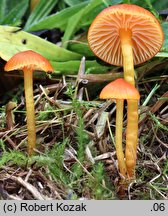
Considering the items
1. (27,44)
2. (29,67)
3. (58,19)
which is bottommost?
(29,67)

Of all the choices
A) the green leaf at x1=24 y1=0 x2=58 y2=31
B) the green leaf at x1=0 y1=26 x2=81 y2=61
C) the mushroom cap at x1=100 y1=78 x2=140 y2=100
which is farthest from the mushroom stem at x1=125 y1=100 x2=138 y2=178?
the green leaf at x1=24 y1=0 x2=58 y2=31

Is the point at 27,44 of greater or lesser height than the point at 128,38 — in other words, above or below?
above

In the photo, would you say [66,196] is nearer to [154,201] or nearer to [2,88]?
[154,201]

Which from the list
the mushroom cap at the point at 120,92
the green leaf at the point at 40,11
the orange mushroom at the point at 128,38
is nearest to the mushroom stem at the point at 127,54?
the orange mushroom at the point at 128,38

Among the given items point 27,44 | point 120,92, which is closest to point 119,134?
point 120,92

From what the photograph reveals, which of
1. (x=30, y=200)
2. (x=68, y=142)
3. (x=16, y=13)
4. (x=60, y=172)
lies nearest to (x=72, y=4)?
(x=16, y=13)

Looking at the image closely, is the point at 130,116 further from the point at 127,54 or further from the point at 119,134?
the point at 127,54
